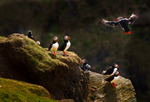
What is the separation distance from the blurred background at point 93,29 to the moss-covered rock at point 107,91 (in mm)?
10550

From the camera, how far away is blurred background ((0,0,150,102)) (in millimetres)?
22016

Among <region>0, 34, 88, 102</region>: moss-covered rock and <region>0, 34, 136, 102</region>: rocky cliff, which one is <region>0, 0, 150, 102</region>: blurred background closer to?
<region>0, 34, 136, 102</region>: rocky cliff

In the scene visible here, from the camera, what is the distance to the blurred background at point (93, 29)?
72.2 ft

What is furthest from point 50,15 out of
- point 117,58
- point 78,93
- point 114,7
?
point 78,93

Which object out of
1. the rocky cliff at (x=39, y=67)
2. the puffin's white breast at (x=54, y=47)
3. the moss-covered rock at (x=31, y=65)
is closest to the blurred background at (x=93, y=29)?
the puffin's white breast at (x=54, y=47)

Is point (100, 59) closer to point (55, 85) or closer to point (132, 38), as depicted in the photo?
point (132, 38)

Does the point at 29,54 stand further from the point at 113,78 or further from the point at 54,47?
the point at 113,78

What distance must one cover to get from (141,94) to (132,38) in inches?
238

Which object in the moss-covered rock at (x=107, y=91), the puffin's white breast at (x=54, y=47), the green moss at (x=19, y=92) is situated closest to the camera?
the green moss at (x=19, y=92)

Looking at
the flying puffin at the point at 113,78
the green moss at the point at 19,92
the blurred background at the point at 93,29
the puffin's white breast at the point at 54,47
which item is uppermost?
the blurred background at the point at 93,29

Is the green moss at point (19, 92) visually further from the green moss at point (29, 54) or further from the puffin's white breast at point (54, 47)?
the puffin's white breast at point (54, 47)

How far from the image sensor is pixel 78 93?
8.59 metres

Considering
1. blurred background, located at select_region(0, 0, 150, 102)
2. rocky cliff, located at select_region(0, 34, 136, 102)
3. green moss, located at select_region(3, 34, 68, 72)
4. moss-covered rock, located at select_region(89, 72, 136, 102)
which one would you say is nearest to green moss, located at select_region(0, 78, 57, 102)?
rocky cliff, located at select_region(0, 34, 136, 102)

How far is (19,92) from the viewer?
218 inches
